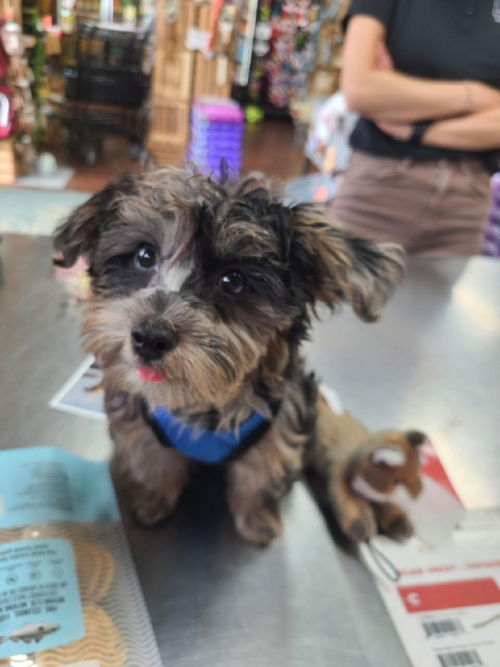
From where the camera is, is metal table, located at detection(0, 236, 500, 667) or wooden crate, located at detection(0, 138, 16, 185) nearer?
metal table, located at detection(0, 236, 500, 667)

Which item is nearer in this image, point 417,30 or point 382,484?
point 382,484

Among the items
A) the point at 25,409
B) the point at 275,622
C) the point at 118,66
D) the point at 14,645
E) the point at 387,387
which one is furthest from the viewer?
the point at 118,66

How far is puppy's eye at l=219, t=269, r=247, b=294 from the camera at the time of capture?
0.70 metres

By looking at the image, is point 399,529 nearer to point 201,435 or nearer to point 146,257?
point 201,435

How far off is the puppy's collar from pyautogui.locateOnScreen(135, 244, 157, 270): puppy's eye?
0.20m

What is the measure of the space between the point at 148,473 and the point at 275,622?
280 mm

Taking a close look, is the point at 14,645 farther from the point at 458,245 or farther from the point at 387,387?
the point at 458,245

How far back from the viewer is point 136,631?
65 cm

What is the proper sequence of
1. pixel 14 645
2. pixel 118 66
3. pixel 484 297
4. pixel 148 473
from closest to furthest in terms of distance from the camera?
pixel 14 645 → pixel 148 473 → pixel 484 297 → pixel 118 66

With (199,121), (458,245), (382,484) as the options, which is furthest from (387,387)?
(199,121)

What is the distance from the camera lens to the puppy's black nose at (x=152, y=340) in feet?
2.02

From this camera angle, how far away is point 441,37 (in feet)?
4.32

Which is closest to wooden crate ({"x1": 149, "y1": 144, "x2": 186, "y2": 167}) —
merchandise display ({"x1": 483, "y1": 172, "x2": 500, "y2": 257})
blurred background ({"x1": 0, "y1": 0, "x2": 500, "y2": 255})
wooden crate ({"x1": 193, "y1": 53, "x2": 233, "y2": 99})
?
blurred background ({"x1": 0, "y1": 0, "x2": 500, "y2": 255})

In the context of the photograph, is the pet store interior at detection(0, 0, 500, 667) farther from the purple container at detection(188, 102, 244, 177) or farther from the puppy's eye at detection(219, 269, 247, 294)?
the purple container at detection(188, 102, 244, 177)
